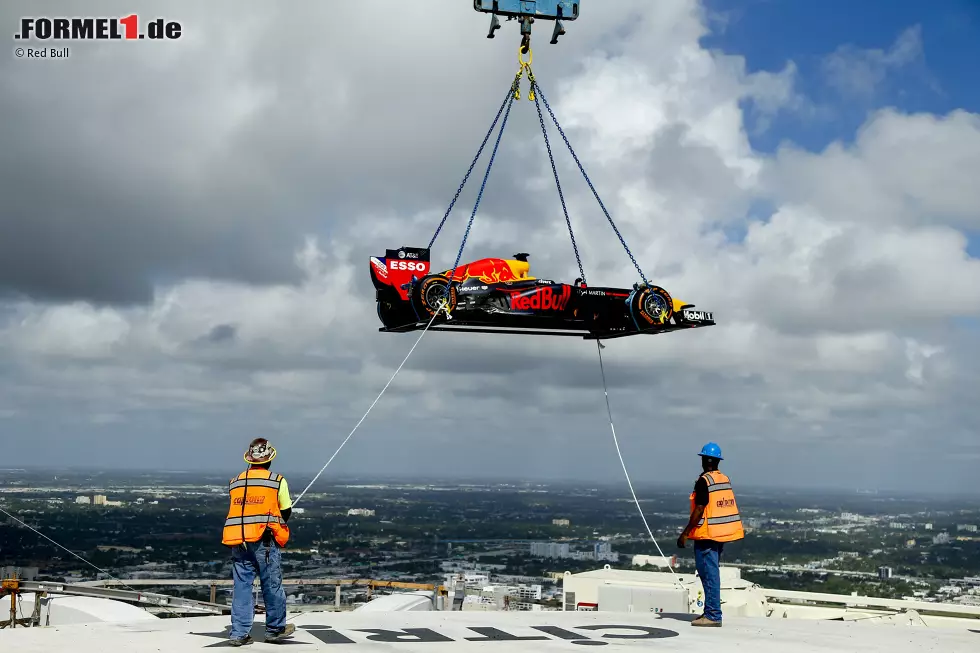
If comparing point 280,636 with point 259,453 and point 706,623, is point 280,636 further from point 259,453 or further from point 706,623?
point 706,623

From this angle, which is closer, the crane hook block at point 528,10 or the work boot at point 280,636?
the work boot at point 280,636

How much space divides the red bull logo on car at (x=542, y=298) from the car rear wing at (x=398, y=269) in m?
1.63

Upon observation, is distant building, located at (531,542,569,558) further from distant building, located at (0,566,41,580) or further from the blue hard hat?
the blue hard hat

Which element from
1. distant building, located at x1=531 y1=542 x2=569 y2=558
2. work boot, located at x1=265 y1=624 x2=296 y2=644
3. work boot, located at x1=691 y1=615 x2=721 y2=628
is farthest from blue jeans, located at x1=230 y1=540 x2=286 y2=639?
distant building, located at x1=531 y1=542 x2=569 y2=558

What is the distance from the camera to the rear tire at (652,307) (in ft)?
61.9

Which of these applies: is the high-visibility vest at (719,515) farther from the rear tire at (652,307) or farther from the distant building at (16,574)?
the distant building at (16,574)

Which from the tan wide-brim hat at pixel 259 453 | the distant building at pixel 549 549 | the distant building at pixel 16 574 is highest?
the tan wide-brim hat at pixel 259 453

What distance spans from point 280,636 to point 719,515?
5.65 m

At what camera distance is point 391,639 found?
1248 cm

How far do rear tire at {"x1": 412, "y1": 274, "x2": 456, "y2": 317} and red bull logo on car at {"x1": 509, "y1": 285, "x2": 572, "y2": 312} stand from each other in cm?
105

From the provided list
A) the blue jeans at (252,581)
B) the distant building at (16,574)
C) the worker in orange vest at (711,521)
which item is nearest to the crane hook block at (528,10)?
the worker in orange vest at (711,521)

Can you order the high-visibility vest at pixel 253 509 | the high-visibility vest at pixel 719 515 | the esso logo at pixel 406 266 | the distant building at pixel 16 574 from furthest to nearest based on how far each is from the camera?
1. the distant building at pixel 16 574
2. the esso logo at pixel 406 266
3. the high-visibility vest at pixel 719 515
4. the high-visibility vest at pixel 253 509

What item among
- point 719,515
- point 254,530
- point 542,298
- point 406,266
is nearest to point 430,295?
point 406,266

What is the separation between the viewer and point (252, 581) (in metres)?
11.9
